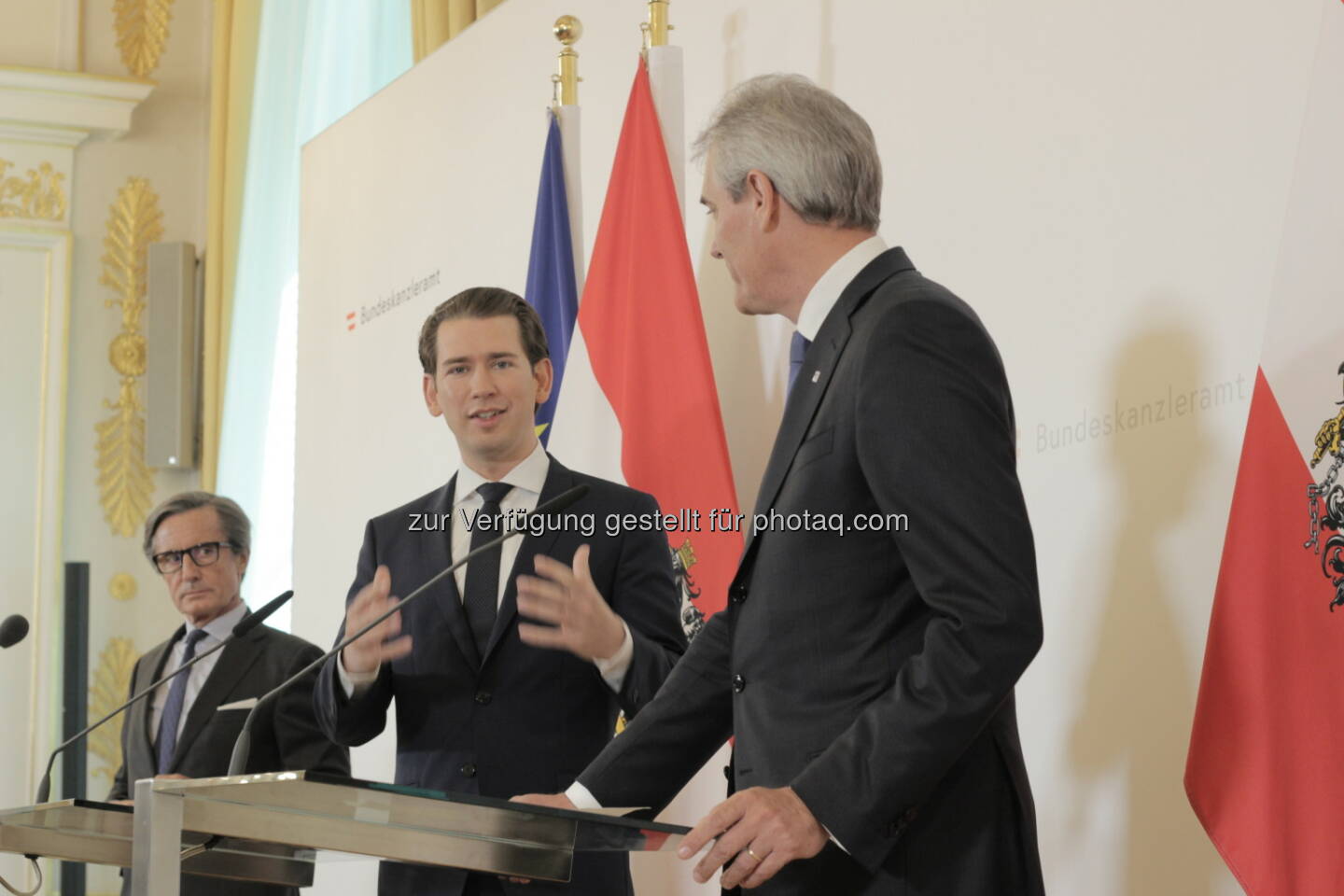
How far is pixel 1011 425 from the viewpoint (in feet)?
6.31

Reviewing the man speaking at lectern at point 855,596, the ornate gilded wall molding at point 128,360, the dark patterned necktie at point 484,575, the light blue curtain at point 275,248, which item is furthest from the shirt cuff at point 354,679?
the ornate gilded wall molding at point 128,360

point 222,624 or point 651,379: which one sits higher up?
point 651,379

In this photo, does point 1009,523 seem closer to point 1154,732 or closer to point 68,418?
point 1154,732

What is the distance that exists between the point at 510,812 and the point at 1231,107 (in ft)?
5.89

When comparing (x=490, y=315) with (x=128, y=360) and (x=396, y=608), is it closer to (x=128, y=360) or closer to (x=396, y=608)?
(x=396, y=608)

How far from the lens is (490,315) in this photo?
3.00 m

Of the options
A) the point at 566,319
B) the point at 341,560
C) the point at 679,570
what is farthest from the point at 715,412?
the point at 341,560

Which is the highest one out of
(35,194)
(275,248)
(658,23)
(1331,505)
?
(35,194)

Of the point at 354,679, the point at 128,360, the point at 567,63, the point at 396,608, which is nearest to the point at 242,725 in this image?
the point at 354,679

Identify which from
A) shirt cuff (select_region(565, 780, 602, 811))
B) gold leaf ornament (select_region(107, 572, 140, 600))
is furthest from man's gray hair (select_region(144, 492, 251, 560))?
gold leaf ornament (select_region(107, 572, 140, 600))

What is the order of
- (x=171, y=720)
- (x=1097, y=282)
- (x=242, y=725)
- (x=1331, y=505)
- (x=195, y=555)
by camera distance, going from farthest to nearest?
(x=195, y=555), (x=171, y=720), (x=242, y=725), (x=1097, y=282), (x=1331, y=505)

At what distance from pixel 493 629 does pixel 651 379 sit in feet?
4.17

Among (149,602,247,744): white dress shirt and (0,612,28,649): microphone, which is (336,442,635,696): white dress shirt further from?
(149,602,247,744): white dress shirt

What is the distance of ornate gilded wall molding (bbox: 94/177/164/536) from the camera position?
8.73 metres
